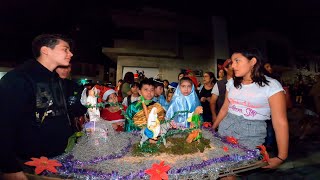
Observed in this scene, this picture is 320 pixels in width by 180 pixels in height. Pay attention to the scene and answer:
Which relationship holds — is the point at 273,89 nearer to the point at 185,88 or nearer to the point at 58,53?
the point at 185,88

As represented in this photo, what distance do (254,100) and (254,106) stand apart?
0.22 ft

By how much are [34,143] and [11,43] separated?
1165 centimetres

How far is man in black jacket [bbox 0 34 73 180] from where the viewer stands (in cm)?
218

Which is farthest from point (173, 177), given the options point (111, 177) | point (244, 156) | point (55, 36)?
point (55, 36)

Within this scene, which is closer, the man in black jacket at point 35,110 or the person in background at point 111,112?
the man in black jacket at point 35,110

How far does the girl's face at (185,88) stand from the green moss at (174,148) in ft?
4.85

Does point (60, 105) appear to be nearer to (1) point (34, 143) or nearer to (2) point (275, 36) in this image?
(1) point (34, 143)

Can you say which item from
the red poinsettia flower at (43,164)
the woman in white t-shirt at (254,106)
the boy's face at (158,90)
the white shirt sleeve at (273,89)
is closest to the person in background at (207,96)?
the boy's face at (158,90)

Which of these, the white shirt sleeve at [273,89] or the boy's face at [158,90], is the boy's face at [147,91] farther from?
the white shirt sleeve at [273,89]

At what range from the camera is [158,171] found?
1.87 meters

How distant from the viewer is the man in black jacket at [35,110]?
85.9 inches

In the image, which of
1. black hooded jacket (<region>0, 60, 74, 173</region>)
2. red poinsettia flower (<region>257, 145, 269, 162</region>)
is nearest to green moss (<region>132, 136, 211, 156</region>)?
red poinsettia flower (<region>257, 145, 269, 162</region>)

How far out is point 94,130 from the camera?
2482mm

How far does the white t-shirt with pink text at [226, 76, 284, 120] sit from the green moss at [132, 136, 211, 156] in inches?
25.3
